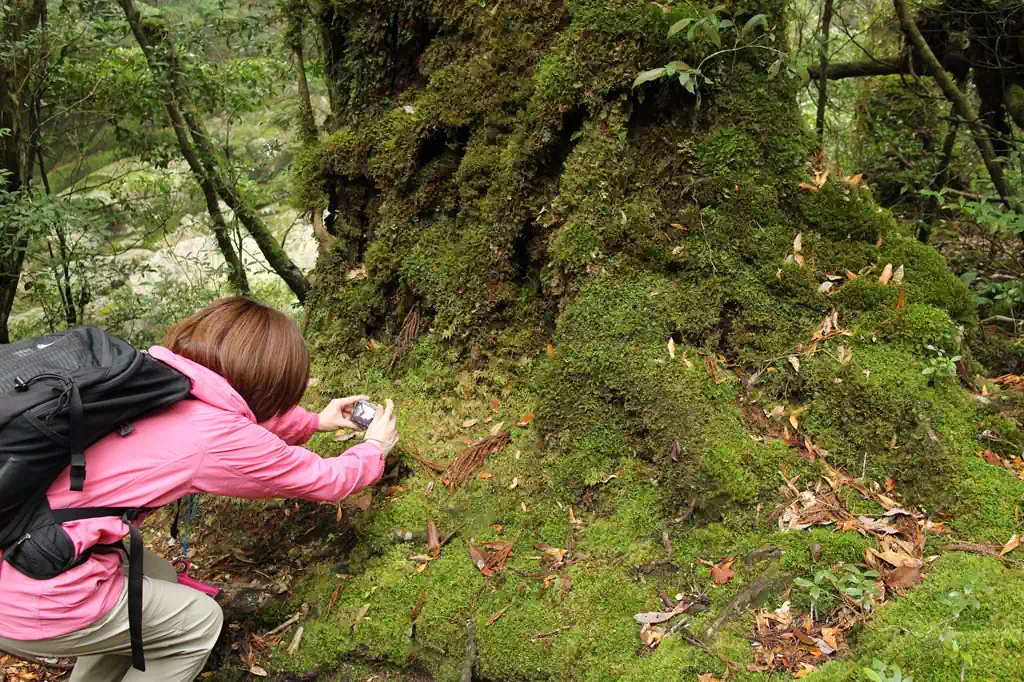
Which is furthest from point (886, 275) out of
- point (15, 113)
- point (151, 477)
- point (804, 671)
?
point (15, 113)

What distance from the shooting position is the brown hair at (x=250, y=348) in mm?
2811

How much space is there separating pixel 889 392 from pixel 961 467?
42 cm

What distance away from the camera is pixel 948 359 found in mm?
3111

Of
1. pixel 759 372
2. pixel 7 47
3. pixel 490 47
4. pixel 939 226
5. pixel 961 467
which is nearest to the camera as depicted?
pixel 961 467

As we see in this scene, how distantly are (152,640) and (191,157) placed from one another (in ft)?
27.1

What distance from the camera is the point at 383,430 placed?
135 inches

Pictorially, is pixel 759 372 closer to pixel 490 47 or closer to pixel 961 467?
pixel 961 467

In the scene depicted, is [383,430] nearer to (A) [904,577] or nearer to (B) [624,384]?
(B) [624,384]

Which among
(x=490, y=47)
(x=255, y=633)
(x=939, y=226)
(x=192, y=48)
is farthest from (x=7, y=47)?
(x=939, y=226)

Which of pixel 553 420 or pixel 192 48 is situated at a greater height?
pixel 192 48

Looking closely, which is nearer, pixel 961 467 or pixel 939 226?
pixel 961 467

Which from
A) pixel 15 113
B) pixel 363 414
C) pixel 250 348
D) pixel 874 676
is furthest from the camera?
pixel 15 113

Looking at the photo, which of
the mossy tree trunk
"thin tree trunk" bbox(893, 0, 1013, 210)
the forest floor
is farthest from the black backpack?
"thin tree trunk" bbox(893, 0, 1013, 210)

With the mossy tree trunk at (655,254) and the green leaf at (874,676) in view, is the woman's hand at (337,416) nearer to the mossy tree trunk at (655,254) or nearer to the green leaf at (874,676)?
the mossy tree trunk at (655,254)
